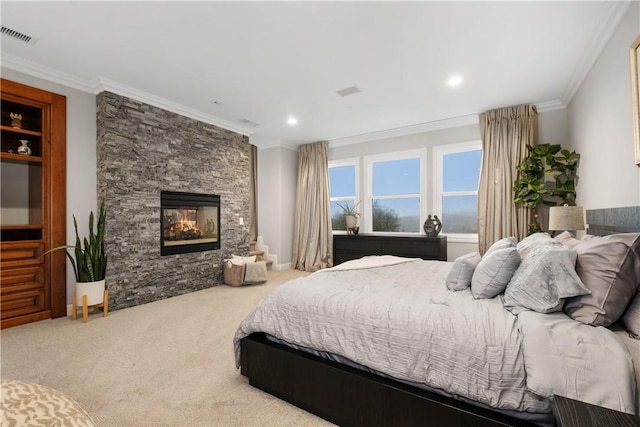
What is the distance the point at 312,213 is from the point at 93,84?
13.0 ft

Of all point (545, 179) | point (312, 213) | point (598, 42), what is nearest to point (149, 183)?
point (312, 213)

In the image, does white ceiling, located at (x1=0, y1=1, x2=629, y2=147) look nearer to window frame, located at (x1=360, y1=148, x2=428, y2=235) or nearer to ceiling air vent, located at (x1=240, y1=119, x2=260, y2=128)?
ceiling air vent, located at (x1=240, y1=119, x2=260, y2=128)

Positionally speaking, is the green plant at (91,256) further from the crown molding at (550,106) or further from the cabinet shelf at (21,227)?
the crown molding at (550,106)

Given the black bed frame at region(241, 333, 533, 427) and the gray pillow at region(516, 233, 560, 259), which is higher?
the gray pillow at region(516, 233, 560, 259)

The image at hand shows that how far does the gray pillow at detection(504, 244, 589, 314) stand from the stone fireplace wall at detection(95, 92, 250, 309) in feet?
13.1

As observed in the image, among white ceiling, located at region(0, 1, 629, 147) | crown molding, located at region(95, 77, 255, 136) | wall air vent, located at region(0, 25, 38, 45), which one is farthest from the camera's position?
crown molding, located at region(95, 77, 255, 136)

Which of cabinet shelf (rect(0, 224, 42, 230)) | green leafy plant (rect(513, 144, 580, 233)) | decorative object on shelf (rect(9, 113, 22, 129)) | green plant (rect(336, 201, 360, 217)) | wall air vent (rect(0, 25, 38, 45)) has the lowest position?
cabinet shelf (rect(0, 224, 42, 230))

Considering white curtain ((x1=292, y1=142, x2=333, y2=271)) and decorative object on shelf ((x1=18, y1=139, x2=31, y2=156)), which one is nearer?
decorative object on shelf ((x1=18, y1=139, x2=31, y2=156))

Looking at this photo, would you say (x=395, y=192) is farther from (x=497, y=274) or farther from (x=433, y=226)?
(x=497, y=274)

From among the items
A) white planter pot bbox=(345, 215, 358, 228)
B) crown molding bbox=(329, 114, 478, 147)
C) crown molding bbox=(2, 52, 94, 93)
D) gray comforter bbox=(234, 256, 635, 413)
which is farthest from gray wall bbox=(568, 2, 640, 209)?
crown molding bbox=(2, 52, 94, 93)

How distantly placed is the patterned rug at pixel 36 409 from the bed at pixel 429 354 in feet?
4.07

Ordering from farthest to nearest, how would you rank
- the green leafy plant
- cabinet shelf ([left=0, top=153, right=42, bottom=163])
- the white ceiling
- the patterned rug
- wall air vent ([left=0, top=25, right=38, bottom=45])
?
the green leafy plant, cabinet shelf ([left=0, top=153, right=42, bottom=163]), wall air vent ([left=0, top=25, right=38, bottom=45]), the white ceiling, the patterned rug

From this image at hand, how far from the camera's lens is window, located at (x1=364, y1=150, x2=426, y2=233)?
526 centimetres

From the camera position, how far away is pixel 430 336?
138 cm
